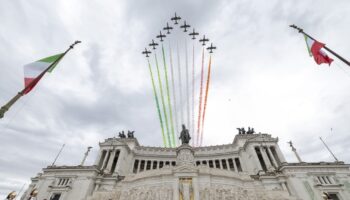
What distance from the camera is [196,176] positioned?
28.0m

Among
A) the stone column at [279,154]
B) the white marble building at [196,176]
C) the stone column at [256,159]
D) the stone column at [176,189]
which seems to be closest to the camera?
the stone column at [176,189]

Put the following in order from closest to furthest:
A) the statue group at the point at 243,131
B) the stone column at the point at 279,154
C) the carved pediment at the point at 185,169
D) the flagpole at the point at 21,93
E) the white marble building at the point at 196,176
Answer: the flagpole at the point at 21,93
the white marble building at the point at 196,176
the carved pediment at the point at 185,169
the stone column at the point at 279,154
the statue group at the point at 243,131

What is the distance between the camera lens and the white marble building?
2748cm

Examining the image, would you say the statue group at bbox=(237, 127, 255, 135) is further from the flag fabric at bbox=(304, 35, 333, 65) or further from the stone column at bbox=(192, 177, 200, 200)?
the flag fabric at bbox=(304, 35, 333, 65)

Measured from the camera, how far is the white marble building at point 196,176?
90.2 feet

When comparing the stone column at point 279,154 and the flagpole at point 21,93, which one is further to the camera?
the stone column at point 279,154

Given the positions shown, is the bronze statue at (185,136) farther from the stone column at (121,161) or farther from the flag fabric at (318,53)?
the flag fabric at (318,53)

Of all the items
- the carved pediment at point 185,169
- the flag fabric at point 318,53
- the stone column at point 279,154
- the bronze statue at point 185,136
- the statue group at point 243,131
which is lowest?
the carved pediment at point 185,169

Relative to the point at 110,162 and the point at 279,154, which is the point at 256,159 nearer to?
the point at 279,154

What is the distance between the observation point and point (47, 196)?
39281 millimetres

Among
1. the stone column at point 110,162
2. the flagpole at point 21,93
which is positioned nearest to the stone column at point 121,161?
the stone column at point 110,162

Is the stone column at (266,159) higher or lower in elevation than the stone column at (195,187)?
higher

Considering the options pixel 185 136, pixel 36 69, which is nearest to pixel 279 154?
pixel 185 136

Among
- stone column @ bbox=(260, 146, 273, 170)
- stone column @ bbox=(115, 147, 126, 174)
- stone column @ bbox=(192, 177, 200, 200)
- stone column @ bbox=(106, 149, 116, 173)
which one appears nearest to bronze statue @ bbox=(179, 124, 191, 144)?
stone column @ bbox=(192, 177, 200, 200)
